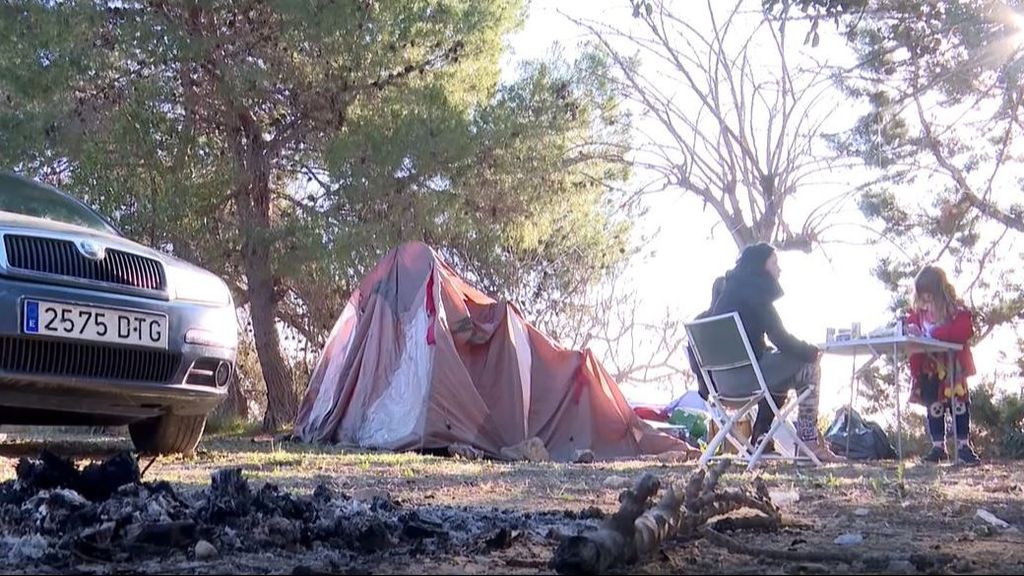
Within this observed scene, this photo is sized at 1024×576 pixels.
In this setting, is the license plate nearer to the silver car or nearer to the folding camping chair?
the silver car

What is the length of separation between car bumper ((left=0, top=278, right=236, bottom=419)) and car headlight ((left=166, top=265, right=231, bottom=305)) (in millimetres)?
43

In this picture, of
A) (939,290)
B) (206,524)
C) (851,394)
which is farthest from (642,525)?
(851,394)

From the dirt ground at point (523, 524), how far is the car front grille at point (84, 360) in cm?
46

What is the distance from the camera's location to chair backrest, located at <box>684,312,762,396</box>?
6.95m

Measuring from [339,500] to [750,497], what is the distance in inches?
49.5

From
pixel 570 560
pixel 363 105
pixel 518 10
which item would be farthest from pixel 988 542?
pixel 518 10

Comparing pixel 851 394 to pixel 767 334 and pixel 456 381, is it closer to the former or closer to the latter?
pixel 767 334

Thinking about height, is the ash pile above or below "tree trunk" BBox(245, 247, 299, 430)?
below

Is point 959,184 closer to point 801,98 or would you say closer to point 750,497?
point 801,98

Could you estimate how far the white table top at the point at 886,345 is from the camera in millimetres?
7418

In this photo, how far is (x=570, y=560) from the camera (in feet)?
7.95

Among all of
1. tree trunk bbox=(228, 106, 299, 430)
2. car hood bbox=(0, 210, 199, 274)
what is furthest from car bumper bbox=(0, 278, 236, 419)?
tree trunk bbox=(228, 106, 299, 430)

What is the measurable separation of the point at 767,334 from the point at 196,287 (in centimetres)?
352

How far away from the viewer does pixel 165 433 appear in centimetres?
582
